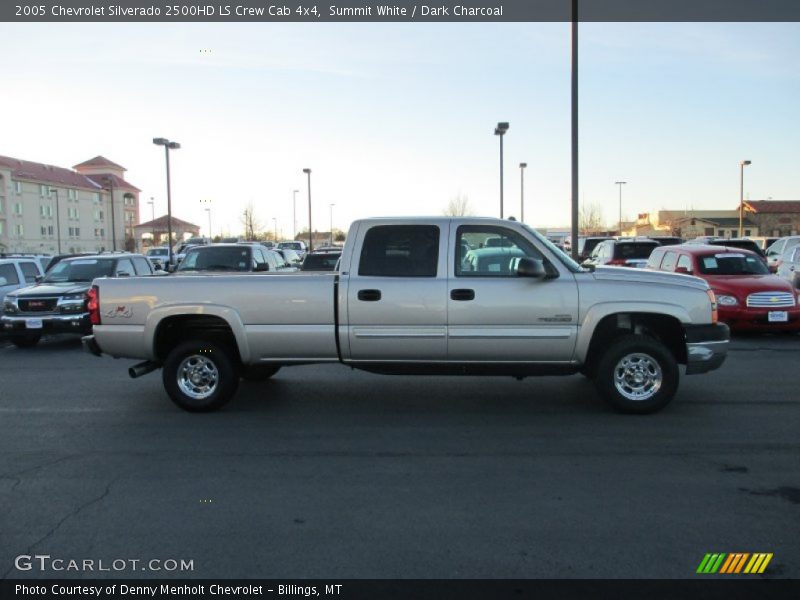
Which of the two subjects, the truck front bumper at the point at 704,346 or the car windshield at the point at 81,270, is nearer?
the truck front bumper at the point at 704,346

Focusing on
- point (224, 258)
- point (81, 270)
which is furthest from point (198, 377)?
point (81, 270)

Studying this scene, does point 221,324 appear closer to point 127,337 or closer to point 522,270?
point 127,337

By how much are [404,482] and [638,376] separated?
10.1 ft

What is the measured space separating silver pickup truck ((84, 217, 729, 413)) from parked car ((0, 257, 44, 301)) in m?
8.78

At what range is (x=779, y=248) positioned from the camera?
1962 centimetres

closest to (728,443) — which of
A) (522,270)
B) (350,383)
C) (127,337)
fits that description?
(522,270)

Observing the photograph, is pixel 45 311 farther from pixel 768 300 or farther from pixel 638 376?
pixel 768 300

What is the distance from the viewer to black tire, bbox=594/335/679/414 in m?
6.76

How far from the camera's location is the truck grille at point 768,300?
39.0 feet

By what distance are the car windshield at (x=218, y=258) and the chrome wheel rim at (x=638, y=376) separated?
8854mm

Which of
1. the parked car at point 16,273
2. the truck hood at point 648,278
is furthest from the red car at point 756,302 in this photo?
the parked car at point 16,273

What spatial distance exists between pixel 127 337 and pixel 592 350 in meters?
4.92

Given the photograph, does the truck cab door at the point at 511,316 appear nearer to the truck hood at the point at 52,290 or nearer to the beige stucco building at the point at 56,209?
the truck hood at the point at 52,290

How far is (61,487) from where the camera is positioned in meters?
5.02
